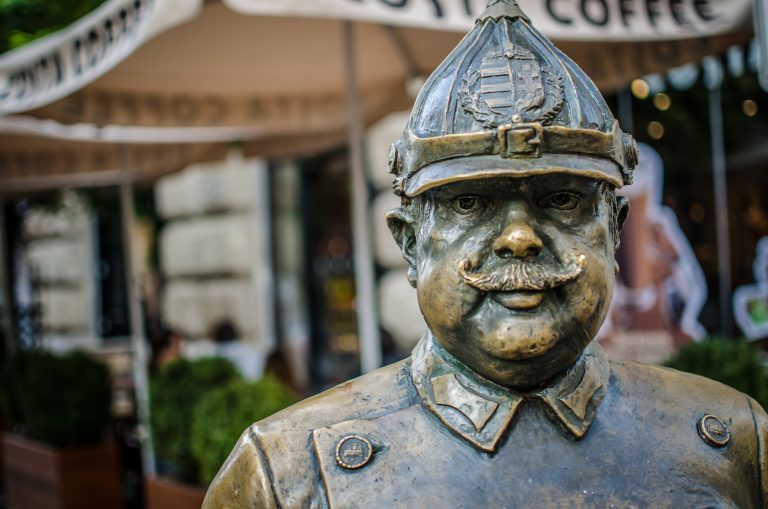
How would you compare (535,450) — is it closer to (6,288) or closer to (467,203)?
(467,203)

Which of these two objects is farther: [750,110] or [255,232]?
[255,232]

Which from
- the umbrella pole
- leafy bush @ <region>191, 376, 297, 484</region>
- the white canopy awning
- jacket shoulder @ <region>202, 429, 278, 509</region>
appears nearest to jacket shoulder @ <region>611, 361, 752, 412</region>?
jacket shoulder @ <region>202, 429, 278, 509</region>

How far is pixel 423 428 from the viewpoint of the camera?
1.59m

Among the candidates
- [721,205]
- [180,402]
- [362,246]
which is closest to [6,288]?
[180,402]

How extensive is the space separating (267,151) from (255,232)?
7.90 feet

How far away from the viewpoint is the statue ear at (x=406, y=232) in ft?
5.45

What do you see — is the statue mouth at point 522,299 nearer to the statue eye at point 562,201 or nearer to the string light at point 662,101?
the statue eye at point 562,201

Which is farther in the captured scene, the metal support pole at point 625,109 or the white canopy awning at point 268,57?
the metal support pole at point 625,109

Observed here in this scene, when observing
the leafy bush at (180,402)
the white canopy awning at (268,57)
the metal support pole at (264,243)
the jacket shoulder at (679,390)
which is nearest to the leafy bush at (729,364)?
the white canopy awning at (268,57)

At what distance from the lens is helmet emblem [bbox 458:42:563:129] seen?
4.75 feet

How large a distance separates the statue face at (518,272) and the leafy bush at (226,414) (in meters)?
2.92

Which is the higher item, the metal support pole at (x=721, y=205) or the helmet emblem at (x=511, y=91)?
the helmet emblem at (x=511, y=91)

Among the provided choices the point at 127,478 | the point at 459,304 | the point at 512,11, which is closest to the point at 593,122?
the point at 512,11

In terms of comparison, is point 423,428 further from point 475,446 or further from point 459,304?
point 459,304
